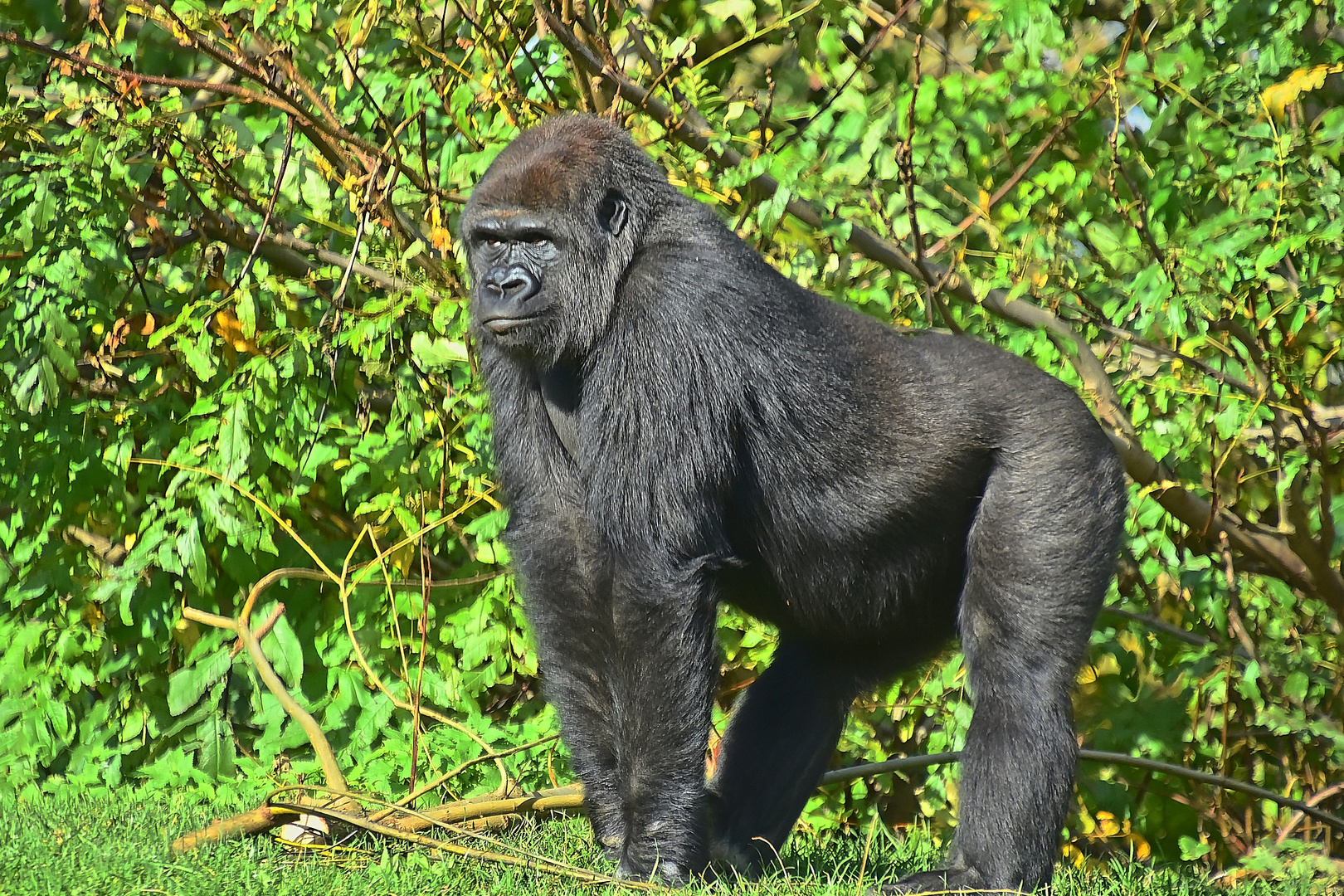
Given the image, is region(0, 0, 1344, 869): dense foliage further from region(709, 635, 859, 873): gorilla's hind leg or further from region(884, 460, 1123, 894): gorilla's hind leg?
region(709, 635, 859, 873): gorilla's hind leg

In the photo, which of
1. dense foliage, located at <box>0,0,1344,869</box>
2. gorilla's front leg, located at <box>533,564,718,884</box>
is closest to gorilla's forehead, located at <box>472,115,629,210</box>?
dense foliage, located at <box>0,0,1344,869</box>

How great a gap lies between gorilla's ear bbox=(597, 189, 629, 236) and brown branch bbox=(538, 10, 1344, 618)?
59 centimetres

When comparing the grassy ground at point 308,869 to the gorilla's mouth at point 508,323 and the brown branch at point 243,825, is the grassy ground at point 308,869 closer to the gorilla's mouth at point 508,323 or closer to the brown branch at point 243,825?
the brown branch at point 243,825

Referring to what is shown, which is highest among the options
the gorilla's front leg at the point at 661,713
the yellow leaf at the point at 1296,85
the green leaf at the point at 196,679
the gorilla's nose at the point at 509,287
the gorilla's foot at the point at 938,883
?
the yellow leaf at the point at 1296,85

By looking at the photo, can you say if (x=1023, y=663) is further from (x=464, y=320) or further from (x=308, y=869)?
(x=464, y=320)

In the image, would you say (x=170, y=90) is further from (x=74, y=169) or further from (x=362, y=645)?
(x=362, y=645)

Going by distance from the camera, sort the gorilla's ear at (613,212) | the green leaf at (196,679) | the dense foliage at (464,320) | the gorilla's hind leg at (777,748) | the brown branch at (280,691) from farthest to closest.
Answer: the green leaf at (196,679), the dense foliage at (464,320), the brown branch at (280,691), the gorilla's hind leg at (777,748), the gorilla's ear at (613,212)

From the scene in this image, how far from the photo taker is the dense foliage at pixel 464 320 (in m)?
4.34

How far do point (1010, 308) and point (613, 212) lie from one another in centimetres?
154

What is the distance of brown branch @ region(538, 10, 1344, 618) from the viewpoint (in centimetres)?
411

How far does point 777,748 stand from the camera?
3719 millimetres

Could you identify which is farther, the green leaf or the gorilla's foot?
the green leaf

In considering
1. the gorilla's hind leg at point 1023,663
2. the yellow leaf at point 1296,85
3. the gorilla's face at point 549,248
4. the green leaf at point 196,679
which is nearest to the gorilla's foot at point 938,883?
the gorilla's hind leg at point 1023,663

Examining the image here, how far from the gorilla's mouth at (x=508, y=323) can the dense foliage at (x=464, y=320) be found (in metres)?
0.81
